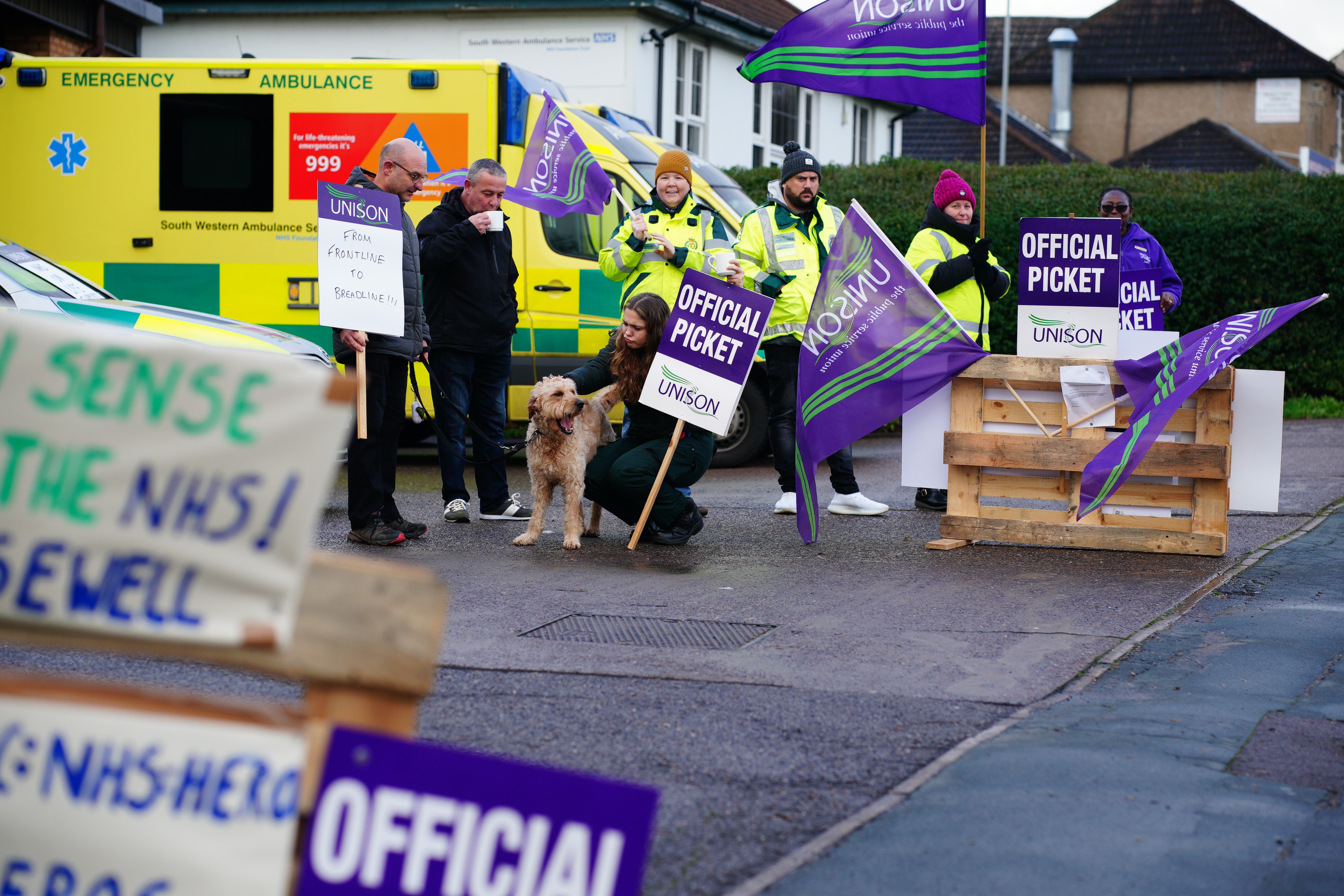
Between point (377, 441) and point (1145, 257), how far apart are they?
5.25 m

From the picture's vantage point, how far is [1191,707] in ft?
15.8

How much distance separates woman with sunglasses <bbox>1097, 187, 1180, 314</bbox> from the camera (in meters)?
9.54

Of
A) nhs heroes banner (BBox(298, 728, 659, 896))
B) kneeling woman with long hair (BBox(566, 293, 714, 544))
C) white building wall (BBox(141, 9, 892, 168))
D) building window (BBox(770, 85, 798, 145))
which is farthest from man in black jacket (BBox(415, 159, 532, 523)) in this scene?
building window (BBox(770, 85, 798, 145))

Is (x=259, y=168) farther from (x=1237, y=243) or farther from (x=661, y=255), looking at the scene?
(x=1237, y=243)

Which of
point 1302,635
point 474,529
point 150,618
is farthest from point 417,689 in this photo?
point 474,529

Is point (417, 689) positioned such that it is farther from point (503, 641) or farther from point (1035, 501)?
point (1035, 501)

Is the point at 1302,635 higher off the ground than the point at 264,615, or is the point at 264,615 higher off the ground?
the point at 264,615

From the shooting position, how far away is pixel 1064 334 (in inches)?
317

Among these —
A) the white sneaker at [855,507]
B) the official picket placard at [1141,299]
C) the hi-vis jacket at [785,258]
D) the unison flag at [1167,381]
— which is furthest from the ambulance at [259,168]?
the unison flag at [1167,381]

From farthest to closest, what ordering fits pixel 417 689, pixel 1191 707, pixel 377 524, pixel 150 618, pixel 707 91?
pixel 707 91
pixel 377 524
pixel 1191 707
pixel 417 689
pixel 150 618

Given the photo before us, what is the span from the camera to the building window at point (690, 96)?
2175 centimetres

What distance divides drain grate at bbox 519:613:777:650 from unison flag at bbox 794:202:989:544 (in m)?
1.78

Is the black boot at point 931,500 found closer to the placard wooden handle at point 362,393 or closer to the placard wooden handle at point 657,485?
the placard wooden handle at point 657,485

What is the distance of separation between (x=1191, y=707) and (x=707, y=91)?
62.0 feet
